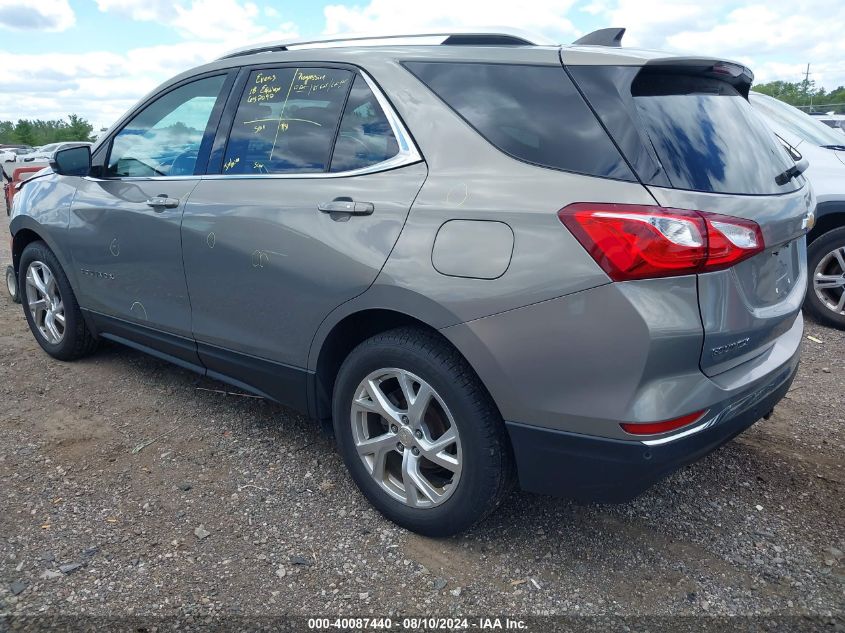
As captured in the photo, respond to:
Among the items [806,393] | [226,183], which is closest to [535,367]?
[226,183]

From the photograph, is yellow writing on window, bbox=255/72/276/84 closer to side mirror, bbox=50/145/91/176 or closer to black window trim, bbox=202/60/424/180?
black window trim, bbox=202/60/424/180

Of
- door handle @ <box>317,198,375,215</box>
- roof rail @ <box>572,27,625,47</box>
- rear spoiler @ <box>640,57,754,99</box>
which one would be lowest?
door handle @ <box>317,198,375,215</box>

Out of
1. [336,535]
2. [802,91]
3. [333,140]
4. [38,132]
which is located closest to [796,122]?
[333,140]

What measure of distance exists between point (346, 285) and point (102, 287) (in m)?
2.08

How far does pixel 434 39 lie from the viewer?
9.28 ft

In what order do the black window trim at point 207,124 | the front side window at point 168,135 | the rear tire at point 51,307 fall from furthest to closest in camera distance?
the rear tire at point 51,307 → the front side window at point 168,135 → the black window trim at point 207,124

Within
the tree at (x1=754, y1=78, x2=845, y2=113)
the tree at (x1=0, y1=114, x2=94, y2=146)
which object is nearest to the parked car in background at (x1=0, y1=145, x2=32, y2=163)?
the tree at (x1=0, y1=114, x2=94, y2=146)

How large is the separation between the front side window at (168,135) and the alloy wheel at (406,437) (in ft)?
5.20

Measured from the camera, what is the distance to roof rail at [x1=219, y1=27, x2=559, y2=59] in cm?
→ 265

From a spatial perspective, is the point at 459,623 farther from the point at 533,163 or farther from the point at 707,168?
the point at 707,168

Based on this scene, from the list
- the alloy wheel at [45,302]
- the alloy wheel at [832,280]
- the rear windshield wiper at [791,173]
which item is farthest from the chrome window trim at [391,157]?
the alloy wheel at [832,280]

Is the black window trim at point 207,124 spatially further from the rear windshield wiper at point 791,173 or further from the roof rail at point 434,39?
the rear windshield wiper at point 791,173

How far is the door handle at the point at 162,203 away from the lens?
3.50m

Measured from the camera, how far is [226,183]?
3.29m
